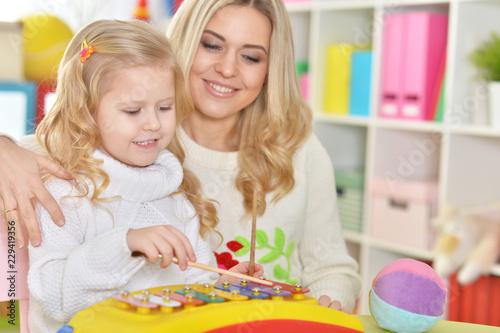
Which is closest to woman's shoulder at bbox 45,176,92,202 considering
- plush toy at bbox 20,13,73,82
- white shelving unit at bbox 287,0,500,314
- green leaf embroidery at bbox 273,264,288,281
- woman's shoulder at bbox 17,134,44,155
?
woman's shoulder at bbox 17,134,44,155

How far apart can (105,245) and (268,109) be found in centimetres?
67

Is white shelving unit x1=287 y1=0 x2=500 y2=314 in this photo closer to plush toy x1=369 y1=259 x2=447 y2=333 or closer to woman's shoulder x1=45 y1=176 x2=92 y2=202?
plush toy x1=369 y1=259 x2=447 y2=333

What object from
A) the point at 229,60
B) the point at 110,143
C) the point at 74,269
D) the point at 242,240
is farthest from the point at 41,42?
the point at 74,269

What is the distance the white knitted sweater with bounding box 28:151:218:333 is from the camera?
0.93 m

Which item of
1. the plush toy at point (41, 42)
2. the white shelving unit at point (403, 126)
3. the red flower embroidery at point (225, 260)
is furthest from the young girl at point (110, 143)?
the white shelving unit at point (403, 126)

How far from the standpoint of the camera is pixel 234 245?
144 cm

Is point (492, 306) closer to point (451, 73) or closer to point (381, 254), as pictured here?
point (381, 254)

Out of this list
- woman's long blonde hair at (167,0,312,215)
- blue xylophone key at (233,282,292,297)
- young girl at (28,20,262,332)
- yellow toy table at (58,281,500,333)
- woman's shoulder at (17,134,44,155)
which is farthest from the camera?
woman's long blonde hair at (167,0,312,215)

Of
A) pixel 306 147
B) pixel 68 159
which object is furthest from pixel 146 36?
pixel 306 147

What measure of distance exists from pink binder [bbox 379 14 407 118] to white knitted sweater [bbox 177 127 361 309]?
969 millimetres

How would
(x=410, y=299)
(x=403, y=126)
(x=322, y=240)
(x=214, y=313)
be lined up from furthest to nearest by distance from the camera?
(x=403, y=126) → (x=322, y=240) → (x=410, y=299) → (x=214, y=313)

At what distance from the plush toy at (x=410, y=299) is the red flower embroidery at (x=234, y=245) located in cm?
48

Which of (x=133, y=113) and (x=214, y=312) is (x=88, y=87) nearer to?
(x=133, y=113)

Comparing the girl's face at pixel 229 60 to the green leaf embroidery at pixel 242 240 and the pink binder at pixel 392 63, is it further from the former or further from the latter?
the pink binder at pixel 392 63
